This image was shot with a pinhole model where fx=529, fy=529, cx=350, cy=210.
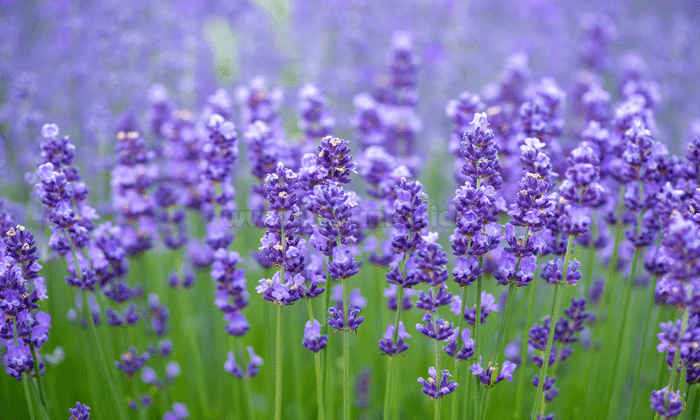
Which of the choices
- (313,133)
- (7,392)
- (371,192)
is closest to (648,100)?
(371,192)

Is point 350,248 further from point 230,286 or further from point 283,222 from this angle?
point 283,222

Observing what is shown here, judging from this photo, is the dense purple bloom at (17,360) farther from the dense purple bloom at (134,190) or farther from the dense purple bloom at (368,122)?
the dense purple bloom at (368,122)

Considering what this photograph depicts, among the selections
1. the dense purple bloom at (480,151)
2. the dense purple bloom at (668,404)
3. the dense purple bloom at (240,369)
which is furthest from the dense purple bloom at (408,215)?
the dense purple bloom at (240,369)

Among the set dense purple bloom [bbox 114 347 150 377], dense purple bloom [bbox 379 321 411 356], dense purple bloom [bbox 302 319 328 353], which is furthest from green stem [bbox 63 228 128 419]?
dense purple bloom [bbox 379 321 411 356]

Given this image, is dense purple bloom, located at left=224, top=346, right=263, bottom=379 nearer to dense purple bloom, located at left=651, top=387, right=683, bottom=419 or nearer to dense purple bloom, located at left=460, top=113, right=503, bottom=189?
dense purple bloom, located at left=460, top=113, right=503, bottom=189

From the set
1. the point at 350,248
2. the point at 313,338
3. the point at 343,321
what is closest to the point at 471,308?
the point at 343,321

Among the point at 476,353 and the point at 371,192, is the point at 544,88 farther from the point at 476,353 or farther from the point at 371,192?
the point at 476,353
